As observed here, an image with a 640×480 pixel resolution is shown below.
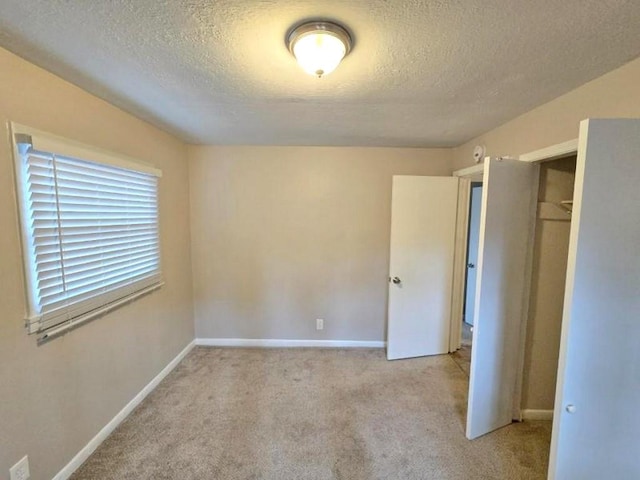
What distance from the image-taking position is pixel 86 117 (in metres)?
1.80

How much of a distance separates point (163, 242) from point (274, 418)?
181 centimetres

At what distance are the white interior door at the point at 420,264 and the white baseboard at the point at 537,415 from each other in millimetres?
1027

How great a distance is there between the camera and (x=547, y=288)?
212cm

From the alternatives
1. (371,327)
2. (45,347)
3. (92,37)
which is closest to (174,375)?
(45,347)

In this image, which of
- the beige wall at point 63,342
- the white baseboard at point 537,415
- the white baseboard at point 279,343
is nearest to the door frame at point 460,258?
the white baseboard at point 279,343

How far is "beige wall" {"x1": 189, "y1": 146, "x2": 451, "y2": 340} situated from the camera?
3227 mm

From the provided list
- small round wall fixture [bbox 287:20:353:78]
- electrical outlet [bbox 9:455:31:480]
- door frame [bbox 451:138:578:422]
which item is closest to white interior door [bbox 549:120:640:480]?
door frame [bbox 451:138:578:422]

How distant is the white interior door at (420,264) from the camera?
2.99 meters

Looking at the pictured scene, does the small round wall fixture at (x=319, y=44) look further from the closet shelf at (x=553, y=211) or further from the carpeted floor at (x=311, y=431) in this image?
the carpeted floor at (x=311, y=431)

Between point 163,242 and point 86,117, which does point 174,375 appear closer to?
point 163,242

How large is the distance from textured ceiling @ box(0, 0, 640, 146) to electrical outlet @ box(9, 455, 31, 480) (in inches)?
76.5

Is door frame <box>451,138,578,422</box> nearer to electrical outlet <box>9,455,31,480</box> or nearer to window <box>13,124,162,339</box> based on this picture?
window <box>13,124,162,339</box>

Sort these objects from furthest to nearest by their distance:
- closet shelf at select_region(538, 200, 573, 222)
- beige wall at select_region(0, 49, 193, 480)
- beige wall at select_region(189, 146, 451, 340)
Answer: beige wall at select_region(189, 146, 451, 340)
closet shelf at select_region(538, 200, 573, 222)
beige wall at select_region(0, 49, 193, 480)

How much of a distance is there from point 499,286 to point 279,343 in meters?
2.40
